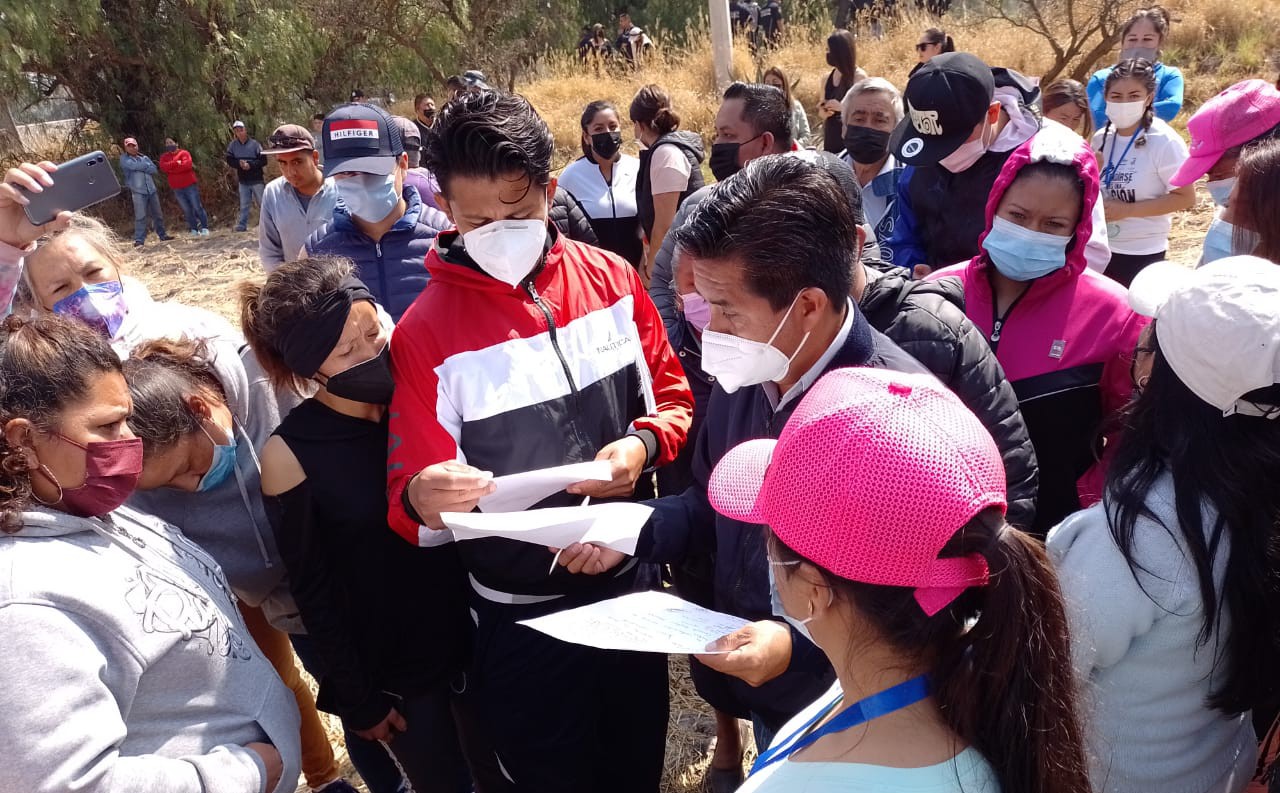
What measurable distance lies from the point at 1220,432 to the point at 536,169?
4.86ft

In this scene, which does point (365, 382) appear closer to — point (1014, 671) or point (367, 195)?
point (1014, 671)

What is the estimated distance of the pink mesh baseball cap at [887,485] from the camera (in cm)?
100

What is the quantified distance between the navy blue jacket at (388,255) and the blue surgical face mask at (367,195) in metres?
0.08

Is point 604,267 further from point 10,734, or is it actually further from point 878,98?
point 878,98

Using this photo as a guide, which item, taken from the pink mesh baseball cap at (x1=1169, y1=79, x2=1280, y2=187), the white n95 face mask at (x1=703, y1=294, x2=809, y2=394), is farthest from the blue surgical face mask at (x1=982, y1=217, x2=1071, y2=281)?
the pink mesh baseball cap at (x1=1169, y1=79, x2=1280, y2=187)

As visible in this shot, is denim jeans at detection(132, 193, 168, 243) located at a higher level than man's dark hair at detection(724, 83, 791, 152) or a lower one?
lower

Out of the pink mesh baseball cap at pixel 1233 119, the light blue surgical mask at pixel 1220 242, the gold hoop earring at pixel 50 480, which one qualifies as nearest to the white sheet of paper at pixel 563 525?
the gold hoop earring at pixel 50 480

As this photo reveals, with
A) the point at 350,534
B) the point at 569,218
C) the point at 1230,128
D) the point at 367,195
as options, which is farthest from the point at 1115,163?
the point at 350,534

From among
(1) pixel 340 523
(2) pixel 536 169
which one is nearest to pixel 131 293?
(1) pixel 340 523

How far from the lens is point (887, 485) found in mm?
998

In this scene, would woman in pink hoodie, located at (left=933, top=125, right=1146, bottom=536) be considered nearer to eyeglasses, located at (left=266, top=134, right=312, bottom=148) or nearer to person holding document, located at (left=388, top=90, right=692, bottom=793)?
person holding document, located at (left=388, top=90, right=692, bottom=793)

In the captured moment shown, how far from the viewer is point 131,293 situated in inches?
105

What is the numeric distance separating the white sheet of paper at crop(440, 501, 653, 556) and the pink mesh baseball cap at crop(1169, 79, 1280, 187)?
2.83 meters

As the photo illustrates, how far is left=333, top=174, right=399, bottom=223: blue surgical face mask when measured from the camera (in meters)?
3.38
